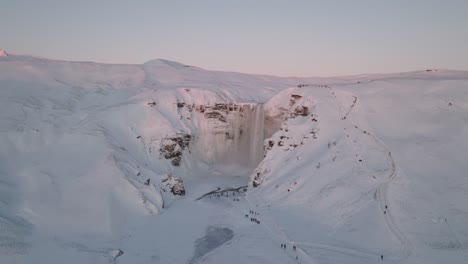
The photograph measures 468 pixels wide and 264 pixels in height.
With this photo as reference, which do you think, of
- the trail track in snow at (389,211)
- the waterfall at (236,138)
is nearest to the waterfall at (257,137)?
the waterfall at (236,138)

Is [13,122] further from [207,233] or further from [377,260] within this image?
[377,260]

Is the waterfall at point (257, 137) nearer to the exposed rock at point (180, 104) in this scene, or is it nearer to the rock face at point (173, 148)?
the rock face at point (173, 148)

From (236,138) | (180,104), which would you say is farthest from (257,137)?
(180,104)

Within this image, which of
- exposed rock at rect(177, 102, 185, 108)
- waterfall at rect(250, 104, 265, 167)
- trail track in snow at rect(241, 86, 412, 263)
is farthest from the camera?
exposed rock at rect(177, 102, 185, 108)

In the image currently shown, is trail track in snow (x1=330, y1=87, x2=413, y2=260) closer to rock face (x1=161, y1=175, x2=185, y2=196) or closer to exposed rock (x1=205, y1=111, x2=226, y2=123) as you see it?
rock face (x1=161, y1=175, x2=185, y2=196)

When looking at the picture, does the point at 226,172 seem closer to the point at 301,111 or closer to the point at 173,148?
the point at 173,148

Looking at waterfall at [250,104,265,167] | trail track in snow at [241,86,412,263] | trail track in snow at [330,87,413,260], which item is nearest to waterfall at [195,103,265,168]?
waterfall at [250,104,265,167]

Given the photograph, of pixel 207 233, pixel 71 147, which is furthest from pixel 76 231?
pixel 71 147
